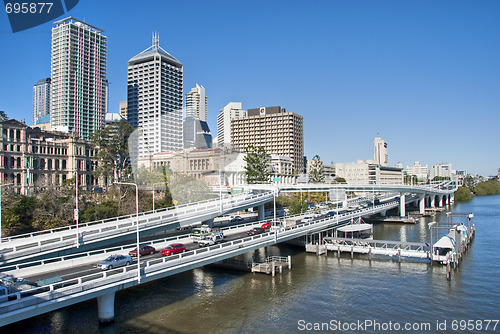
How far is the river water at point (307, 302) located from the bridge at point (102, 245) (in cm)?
321

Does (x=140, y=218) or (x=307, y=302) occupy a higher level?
(x=140, y=218)

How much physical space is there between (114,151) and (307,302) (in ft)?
187

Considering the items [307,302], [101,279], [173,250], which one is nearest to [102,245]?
[173,250]

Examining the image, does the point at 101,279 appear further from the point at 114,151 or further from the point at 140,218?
the point at 114,151

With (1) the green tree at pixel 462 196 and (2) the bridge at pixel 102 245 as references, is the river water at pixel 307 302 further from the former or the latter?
(1) the green tree at pixel 462 196

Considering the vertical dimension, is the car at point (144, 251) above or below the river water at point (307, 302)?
above

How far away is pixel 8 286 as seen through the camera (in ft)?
73.6

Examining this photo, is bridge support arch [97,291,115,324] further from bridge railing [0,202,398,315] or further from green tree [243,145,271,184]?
green tree [243,145,271,184]

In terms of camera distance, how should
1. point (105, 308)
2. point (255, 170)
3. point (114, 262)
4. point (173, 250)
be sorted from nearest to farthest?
point (105, 308) → point (114, 262) → point (173, 250) → point (255, 170)

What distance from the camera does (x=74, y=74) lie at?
190500 millimetres

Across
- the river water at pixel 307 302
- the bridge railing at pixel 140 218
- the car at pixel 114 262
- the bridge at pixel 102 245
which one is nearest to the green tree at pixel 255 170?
the bridge railing at pixel 140 218

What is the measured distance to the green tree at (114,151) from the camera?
3059 inches

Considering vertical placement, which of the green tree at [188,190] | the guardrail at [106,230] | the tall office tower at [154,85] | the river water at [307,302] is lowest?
the river water at [307,302]

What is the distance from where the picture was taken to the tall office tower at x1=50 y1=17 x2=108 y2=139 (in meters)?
188
